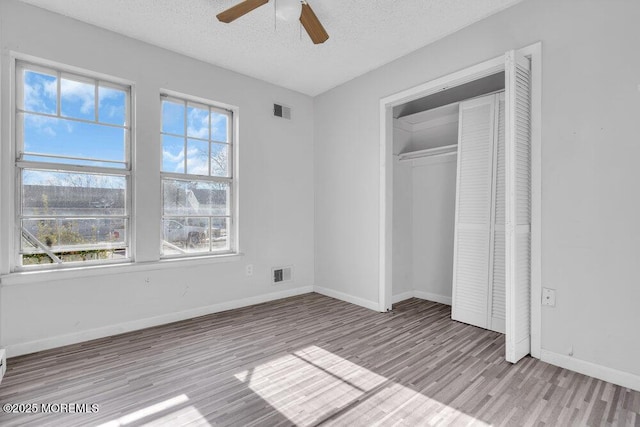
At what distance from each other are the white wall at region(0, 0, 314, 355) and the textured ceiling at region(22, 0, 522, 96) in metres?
0.21

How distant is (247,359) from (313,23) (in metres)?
2.68

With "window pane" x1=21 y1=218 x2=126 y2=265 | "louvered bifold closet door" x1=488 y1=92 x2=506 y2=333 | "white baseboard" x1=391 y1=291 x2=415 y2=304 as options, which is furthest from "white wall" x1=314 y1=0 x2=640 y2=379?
"window pane" x1=21 y1=218 x2=126 y2=265

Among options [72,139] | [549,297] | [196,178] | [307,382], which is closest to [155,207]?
[196,178]

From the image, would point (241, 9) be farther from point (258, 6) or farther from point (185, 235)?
point (185, 235)

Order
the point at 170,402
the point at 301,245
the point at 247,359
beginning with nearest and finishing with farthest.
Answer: the point at 170,402, the point at 247,359, the point at 301,245

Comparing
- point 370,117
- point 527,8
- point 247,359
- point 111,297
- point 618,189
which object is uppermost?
point 527,8

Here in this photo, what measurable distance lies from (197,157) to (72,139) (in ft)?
3.78

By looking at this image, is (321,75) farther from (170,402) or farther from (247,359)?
(170,402)

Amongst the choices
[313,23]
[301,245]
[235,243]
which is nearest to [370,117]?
[313,23]

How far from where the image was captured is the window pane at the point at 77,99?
2.85 m

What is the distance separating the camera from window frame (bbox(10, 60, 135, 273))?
2.61 metres

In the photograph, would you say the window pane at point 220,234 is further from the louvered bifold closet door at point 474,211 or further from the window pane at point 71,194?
the louvered bifold closet door at point 474,211

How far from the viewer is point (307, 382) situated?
216 cm

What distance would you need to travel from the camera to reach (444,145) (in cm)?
398
